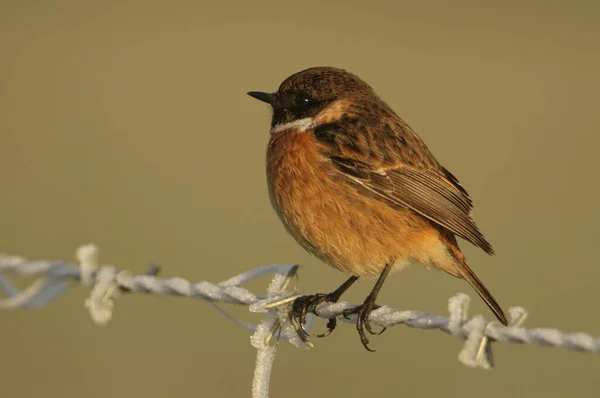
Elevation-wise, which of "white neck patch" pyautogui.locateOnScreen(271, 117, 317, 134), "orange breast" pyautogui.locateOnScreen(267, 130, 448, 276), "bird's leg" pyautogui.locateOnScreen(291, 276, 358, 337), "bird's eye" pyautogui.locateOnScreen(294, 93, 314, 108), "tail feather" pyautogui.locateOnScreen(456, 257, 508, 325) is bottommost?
"tail feather" pyautogui.locateOnScreen(456, 257, 508, 325)

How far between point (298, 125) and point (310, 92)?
0.25m

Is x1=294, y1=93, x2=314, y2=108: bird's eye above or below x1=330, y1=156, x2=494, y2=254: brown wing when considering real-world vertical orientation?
above

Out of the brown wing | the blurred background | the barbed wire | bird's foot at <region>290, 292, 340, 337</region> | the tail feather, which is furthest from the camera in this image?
the blurred background

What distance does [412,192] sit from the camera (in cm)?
514

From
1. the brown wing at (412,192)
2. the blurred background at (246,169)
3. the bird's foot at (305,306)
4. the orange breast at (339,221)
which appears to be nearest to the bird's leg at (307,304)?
the bird's foot at (305,306)

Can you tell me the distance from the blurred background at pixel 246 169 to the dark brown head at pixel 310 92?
9.2 inches

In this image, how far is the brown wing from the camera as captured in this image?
5043 millimetres

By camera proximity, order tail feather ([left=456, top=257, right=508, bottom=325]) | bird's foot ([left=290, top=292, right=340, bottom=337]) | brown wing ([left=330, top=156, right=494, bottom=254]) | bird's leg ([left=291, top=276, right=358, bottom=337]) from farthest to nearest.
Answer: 1. brown wing ([left=330, top=156, right=494, bottom=254])
2. tail feather ([left=456, top=257, right=508, bottom=325])
3. bird's leg ([left=291, top=276, right=358, bottom=337])
4. bird's foot ([left=290, top=292, right=340, bottom=337])

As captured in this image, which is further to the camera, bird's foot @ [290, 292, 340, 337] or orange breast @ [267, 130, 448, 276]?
orange breast @ [267, 130, 448, 276]

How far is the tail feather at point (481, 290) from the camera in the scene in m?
4.93

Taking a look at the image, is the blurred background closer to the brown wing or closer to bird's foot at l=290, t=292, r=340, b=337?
the brown wing

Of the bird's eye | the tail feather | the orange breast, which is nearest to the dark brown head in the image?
the bird's eye

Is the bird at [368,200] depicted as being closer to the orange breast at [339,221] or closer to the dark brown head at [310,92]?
the orange breast at [339,221]

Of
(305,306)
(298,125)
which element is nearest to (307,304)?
(305,306)
